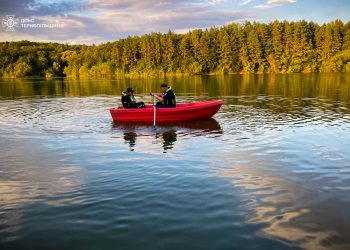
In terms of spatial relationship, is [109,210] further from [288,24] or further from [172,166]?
[288,24]

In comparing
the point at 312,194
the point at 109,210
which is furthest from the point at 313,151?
the point at 109,210

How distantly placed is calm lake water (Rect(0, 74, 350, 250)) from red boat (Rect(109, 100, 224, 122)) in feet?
7.28

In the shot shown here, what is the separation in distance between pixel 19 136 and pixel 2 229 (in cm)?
1148

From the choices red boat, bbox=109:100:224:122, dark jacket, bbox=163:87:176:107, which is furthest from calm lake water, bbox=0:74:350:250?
dark jacket, bbox=163:87:176:107

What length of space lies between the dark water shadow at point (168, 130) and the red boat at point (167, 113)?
0.40 meters

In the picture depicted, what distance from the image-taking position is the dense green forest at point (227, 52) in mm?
111250

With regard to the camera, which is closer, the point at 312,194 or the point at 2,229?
the point at 2,229

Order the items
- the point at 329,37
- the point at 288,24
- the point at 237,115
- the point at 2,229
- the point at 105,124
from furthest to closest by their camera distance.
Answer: the point at 288,24 → the point at 329,37 → the point at 237,115 → the point at 105,124 → the point at 2,229

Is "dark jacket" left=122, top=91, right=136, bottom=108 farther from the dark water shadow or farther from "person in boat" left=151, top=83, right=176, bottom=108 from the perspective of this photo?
"person in boat" left=151, top=83, right=176, bottom=108

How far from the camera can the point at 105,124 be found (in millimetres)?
21672

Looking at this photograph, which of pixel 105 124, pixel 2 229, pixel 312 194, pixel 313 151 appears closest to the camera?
pixel 2 229

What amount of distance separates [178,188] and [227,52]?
4589 inches

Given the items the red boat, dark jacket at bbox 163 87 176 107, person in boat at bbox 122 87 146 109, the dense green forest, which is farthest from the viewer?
the dense green forest

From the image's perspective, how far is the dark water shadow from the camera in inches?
669
